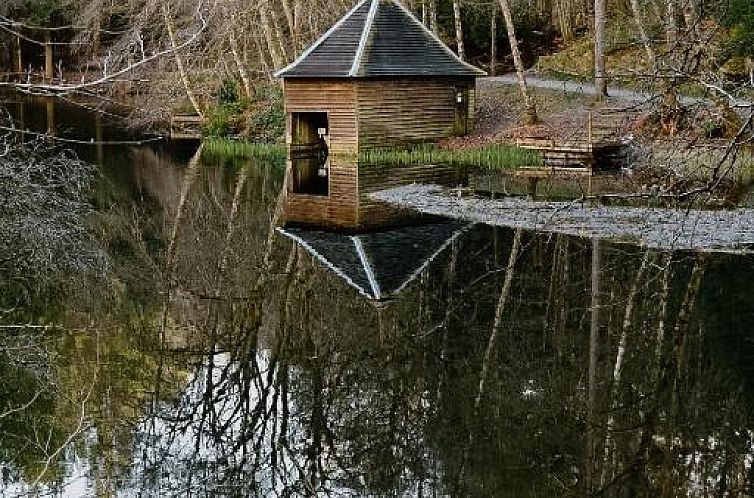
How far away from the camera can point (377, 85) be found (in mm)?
27453

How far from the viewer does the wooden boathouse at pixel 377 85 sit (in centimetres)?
2728

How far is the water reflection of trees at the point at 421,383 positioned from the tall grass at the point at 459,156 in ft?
36.6

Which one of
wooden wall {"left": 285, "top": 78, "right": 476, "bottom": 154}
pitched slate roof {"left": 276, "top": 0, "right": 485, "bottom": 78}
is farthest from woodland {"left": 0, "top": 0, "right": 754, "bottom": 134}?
wooden wall {"left": 285, "top": 78, "right": 476, "bottom": 154}

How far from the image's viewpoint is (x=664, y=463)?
7.54 meters

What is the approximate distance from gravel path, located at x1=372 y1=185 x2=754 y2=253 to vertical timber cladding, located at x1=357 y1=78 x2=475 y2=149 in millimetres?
6916

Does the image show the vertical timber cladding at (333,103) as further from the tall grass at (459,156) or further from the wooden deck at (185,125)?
the wooden deck at (185,125)

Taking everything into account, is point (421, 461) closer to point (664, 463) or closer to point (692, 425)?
point (664, 463)

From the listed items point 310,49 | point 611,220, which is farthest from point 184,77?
point 611,220

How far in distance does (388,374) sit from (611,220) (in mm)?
8614

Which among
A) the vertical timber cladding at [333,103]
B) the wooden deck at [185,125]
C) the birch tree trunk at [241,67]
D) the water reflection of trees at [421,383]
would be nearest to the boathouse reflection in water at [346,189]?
the vertical timber cladding at [333,103]

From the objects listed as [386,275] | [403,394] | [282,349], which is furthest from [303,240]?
[403,394]

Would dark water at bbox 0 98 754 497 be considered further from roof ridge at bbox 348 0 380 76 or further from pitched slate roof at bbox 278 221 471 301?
roof ridge at bbox 348 0 380 76

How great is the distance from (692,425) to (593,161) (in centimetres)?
1666

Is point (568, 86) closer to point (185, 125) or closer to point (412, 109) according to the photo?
point (412, 109)
